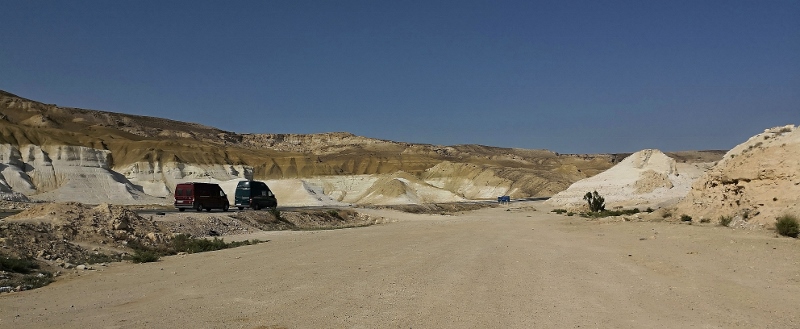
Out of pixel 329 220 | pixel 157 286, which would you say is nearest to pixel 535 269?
pixel 157 286

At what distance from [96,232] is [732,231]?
2178 cm

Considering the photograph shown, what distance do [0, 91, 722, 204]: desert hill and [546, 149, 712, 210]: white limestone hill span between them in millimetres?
26708

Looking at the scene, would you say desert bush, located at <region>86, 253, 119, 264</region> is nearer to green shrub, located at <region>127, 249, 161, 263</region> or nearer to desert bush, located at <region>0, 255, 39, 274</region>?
green shrub, located at <region>127, 249, 161, 263</region>

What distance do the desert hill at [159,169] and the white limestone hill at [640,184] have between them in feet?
87.6

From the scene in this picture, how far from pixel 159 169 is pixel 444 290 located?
89.4m

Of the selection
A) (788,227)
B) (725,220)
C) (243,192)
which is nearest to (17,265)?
(788,227)

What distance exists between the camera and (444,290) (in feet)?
33.0

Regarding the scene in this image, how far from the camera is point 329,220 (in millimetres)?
38781

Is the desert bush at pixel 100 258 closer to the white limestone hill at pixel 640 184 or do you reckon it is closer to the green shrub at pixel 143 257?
the green shrub at pixel 143 257

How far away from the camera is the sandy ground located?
786cm

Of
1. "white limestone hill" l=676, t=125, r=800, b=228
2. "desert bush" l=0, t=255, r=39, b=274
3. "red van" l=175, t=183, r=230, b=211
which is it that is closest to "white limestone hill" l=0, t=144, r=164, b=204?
"red van" l=175, t=183, r=230, b=211

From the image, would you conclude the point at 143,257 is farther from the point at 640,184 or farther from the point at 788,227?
the point at 640,184

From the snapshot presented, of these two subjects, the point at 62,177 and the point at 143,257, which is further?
the point at 62,177

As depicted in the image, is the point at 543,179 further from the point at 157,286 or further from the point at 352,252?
the point at 157,286
